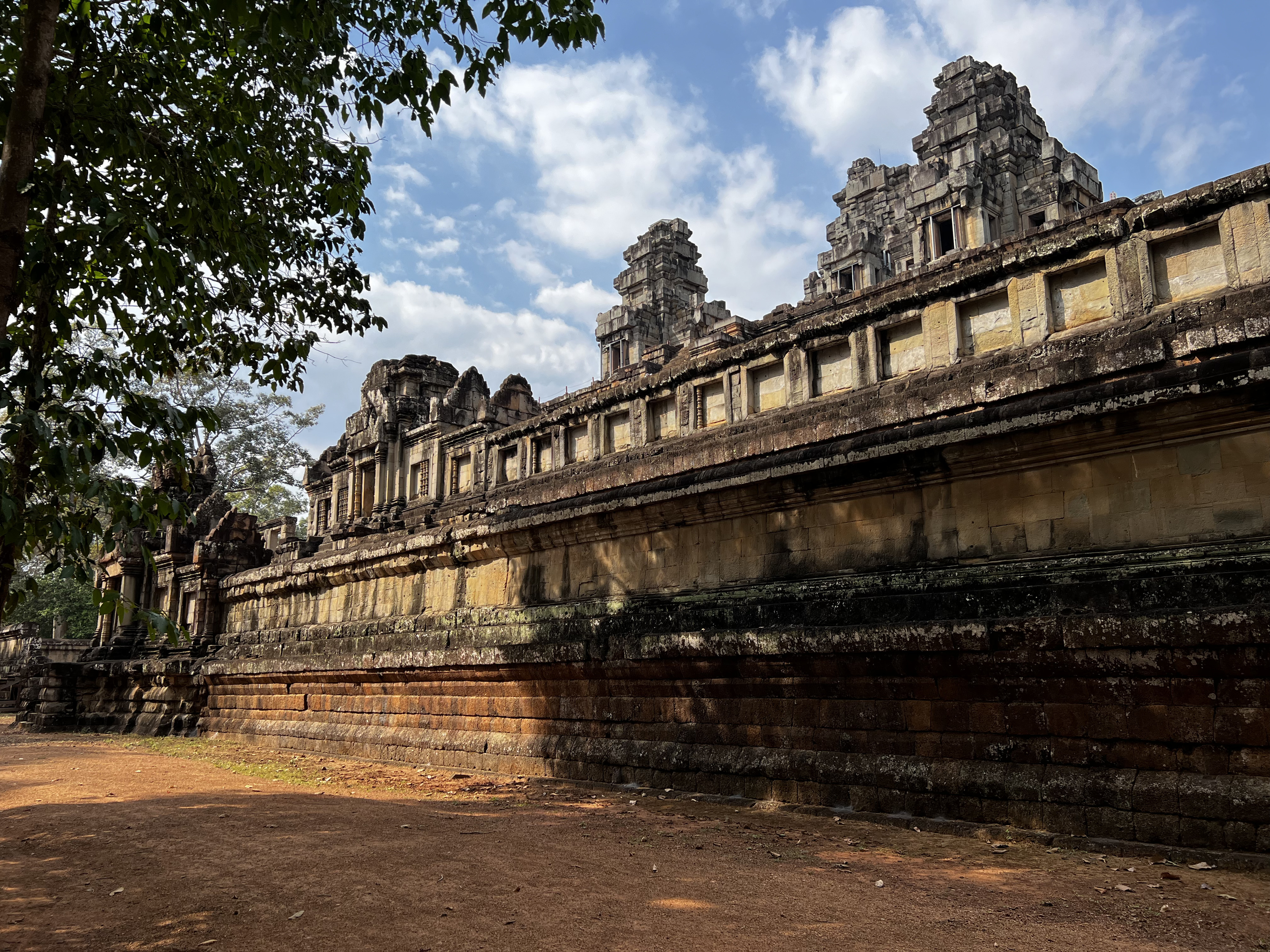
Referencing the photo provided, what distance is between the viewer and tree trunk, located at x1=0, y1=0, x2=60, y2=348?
4684 millimetres

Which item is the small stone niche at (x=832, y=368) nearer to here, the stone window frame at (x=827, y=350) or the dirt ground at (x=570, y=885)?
the stone window frame at (x=827, y=350)

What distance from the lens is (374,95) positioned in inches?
275

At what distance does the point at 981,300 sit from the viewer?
828 cm

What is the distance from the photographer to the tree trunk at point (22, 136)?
15.4 ft

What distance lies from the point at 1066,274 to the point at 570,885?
6.36 m

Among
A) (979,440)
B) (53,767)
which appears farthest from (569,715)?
(53,767)

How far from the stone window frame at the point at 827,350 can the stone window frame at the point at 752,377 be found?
256 mm

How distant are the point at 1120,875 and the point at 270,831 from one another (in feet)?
19.2

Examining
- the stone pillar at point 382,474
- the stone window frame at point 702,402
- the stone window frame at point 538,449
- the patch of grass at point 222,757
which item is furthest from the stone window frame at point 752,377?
the stone pillar at point 382,474

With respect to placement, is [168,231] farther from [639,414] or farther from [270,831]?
[639,414]

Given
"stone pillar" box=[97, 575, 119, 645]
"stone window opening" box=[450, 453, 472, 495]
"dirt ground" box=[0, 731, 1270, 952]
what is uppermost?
"stone window opening" box=[450, 453, 472, 495]

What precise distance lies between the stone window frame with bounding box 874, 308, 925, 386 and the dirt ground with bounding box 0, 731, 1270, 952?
169 inches

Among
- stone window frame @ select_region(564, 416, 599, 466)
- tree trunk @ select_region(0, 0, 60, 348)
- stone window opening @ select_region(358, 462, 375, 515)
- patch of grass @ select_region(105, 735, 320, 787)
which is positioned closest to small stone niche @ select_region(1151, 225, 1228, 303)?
stone window frame @ select_region(564, 416, 599, 466)

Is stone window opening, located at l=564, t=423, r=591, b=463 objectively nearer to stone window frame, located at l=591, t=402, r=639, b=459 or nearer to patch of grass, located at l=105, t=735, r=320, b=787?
stone window frame, located at l=591, t=402, r=639, b=459
